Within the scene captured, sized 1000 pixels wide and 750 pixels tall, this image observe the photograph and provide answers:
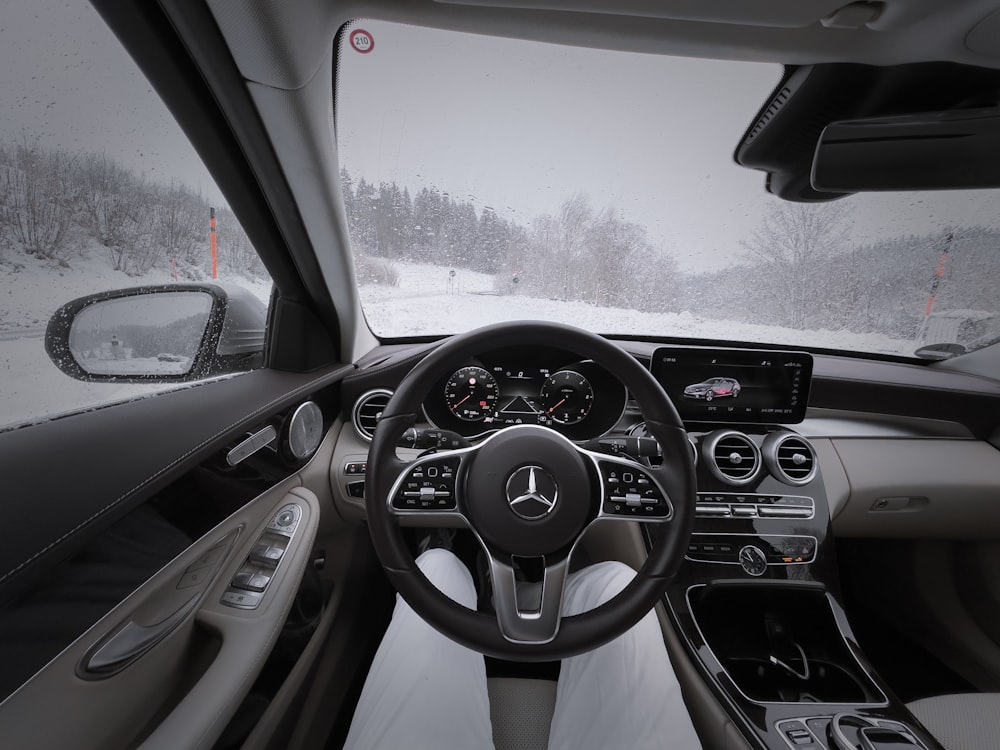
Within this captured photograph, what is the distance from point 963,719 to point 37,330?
251 cm

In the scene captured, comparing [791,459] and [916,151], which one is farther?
[791,459]

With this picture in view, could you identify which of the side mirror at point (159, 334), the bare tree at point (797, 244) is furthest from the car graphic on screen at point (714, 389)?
the side mirror at point (159, 334)

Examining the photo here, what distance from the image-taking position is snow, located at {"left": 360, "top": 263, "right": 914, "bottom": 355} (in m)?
1.87

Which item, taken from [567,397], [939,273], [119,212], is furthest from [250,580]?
[939,273]

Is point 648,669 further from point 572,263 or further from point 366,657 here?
point 572,263

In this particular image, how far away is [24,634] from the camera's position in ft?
2.12

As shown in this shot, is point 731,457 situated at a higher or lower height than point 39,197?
lower

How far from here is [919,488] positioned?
1.86 meters

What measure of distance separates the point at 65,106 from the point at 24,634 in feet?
3.12

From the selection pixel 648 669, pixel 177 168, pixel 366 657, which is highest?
pixel 177 168

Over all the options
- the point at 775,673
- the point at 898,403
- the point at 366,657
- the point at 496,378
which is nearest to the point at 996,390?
the point at 898,403

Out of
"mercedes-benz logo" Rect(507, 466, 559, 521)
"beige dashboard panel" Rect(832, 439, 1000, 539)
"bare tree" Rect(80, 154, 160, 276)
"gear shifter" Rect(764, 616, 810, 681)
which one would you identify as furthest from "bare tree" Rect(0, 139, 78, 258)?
"beige dashboard panel" Rect(832, 439, 1000, 539)

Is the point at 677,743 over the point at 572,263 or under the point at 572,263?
under

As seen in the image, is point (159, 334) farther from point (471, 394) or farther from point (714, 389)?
point (714, 389)
